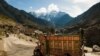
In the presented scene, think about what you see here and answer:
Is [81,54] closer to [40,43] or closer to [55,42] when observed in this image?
[55,42]

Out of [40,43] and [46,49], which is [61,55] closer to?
[46,49]

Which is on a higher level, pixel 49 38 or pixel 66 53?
pixel 49 38

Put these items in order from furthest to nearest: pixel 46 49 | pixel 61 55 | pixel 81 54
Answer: pixel 46 49
pixel 61 55
pixel 81 54

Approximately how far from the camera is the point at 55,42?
35688 millimetres

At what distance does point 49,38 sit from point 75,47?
5560 mm

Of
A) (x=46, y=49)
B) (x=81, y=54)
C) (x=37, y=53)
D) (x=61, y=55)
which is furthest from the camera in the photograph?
(x=37, y=53)

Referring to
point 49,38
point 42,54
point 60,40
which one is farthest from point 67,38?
point 42,54

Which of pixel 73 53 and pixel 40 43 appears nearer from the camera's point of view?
pixel 73 53

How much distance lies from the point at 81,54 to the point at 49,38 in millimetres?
6703

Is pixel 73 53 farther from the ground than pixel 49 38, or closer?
closer

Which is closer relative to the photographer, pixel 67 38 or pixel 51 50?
pixel 67 38

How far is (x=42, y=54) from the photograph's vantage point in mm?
38750

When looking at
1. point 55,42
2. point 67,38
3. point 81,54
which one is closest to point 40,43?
point 55,42

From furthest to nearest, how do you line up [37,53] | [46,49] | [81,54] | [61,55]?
[37,53]
[46,49]
[61,55]
[81,54]
